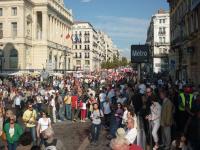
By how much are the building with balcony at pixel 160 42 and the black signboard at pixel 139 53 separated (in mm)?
78738

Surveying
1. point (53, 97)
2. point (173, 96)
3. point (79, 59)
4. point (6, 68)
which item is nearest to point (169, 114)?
point (173, 96)

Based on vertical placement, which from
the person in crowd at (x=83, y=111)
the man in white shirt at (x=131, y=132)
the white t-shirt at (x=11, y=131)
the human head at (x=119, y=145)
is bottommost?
the person in crowd at (x=83, y=111)

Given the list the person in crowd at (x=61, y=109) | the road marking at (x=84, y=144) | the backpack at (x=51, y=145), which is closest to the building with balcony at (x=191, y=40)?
the person in crowd at (x=61, y=109)

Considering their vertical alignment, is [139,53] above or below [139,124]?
above

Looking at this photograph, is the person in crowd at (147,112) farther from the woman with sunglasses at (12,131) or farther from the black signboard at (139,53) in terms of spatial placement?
the woman with sunglasses at (12,131)

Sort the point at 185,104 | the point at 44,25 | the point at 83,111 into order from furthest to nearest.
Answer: the point at 44,25, the point at 83,111, the point at 185,104

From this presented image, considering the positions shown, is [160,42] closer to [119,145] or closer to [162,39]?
[162,39]

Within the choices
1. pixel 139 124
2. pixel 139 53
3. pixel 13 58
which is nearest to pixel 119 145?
pixel 139 124

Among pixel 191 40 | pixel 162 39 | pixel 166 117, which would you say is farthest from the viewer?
pixel 162 39

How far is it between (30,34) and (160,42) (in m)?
33.5

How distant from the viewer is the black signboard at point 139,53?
558 inches

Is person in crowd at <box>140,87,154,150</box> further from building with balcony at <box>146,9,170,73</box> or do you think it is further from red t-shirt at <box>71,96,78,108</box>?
building with balcony at <box>146,9,170,73</box>

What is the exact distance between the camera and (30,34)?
79188mm

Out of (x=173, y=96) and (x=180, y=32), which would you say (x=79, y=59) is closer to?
(x=180, y=32)
